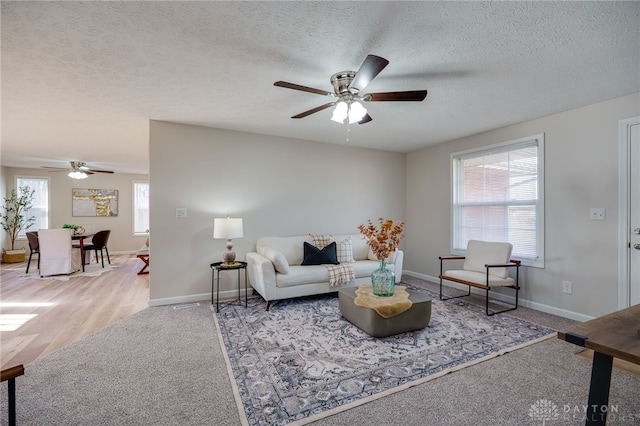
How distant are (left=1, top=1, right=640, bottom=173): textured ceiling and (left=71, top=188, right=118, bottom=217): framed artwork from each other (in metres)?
4.64

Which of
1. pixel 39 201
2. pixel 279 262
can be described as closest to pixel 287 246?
pixel 279 262

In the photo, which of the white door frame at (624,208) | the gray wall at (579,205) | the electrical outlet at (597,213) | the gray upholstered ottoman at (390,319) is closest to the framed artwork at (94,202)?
the gray upholstered ottoman at (390,319)

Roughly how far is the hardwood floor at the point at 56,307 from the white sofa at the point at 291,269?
1.62 meters

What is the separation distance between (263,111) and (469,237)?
11.9ft

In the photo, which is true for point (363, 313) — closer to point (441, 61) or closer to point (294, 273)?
point (294, 273)

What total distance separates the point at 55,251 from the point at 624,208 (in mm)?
8465

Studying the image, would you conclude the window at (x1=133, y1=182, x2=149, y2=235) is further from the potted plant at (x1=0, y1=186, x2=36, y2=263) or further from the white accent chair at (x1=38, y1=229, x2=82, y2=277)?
the white accent chair at (x1=38, y1=229, x2=82, y2=277)

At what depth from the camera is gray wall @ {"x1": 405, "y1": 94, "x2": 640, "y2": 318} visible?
3000mm

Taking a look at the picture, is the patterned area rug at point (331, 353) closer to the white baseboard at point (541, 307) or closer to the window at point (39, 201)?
the white baseboard at point (541, 307)

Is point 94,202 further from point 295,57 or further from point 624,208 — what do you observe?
point 624,208

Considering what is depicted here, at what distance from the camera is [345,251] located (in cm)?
433

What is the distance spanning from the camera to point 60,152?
18.1 ft

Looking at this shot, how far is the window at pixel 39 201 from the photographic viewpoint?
731cm

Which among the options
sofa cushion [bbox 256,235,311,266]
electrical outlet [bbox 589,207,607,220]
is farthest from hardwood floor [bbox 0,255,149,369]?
electrical outlet [bbox 589,207,607,220]
